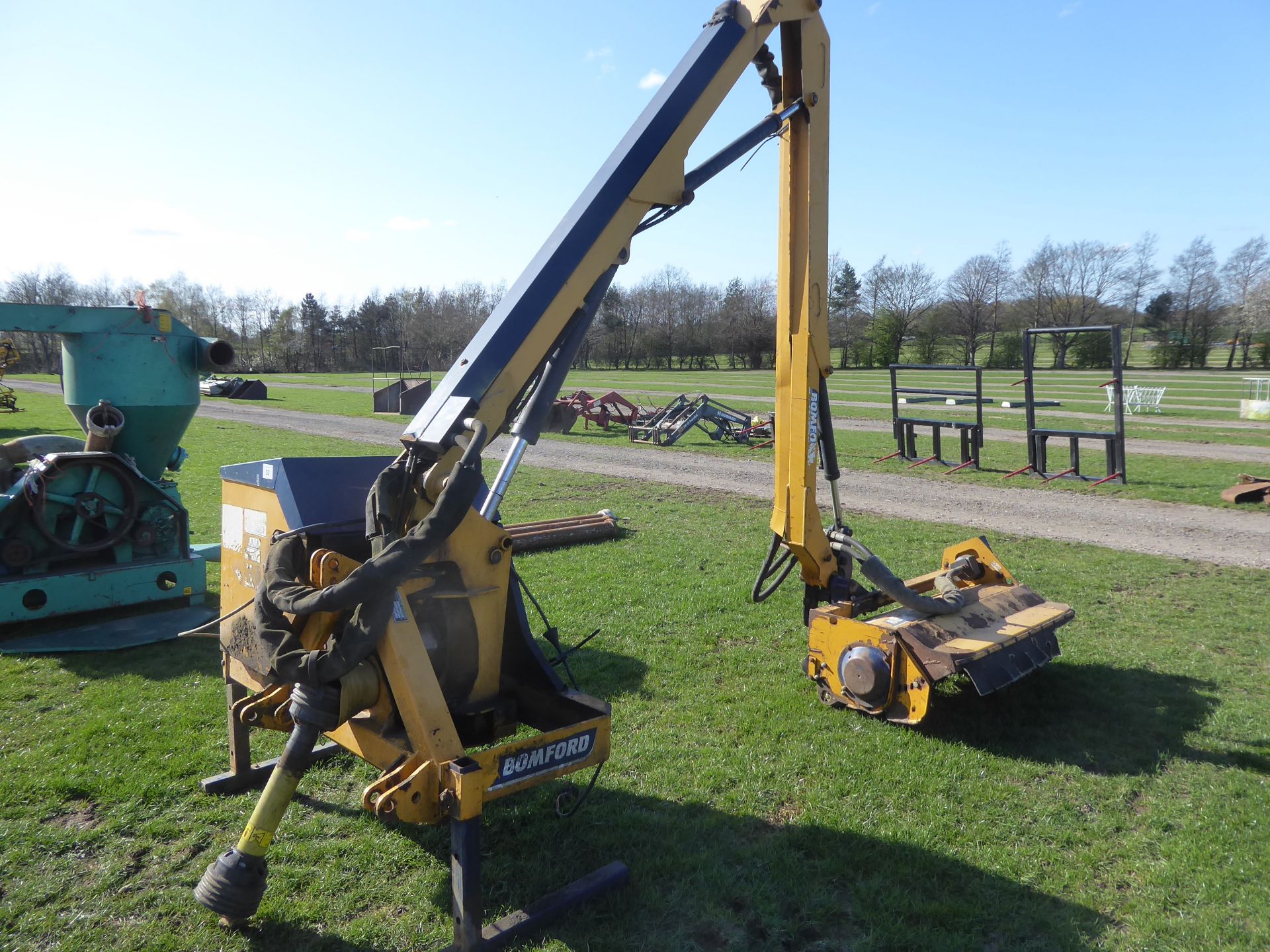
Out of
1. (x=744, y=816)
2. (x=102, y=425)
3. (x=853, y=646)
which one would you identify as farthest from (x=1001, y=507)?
(x=102, y=425)

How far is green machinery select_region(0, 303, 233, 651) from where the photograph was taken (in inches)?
265

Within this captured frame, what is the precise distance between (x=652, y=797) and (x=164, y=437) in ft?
18.6

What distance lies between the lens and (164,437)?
24.4ft

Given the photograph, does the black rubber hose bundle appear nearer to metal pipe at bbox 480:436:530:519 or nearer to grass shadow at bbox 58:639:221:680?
metal pipe at bbox 480:436:530:519

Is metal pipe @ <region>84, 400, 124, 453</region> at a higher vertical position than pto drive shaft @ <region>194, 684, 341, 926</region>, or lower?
higher

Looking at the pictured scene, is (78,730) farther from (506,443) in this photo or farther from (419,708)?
(506,443)

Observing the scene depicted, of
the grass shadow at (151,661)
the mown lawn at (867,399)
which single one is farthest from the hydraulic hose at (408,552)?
the mown lawn at (867,399)

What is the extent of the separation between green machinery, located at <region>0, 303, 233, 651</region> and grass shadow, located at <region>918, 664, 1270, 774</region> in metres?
6.44

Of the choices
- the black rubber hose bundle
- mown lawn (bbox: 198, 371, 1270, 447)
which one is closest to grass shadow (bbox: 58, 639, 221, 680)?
the black rubber hose bundle

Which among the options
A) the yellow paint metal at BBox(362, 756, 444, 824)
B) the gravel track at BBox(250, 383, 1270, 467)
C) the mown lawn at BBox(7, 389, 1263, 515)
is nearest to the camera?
the yellow paint metal at BBox(362, 756, 444, 824)

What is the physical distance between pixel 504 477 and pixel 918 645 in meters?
3.09

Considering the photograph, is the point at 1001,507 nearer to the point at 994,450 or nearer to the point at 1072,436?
the point at 1072,436

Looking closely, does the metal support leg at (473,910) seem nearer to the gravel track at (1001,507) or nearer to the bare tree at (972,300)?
the gravel track at (1001,507)

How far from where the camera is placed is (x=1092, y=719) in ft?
17.7
